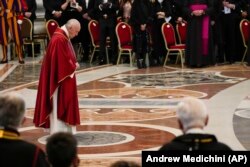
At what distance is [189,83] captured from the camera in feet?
44.5

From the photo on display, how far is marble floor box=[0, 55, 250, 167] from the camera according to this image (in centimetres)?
842

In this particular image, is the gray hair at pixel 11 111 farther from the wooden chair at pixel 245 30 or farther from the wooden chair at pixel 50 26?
the wooden chair at pixel 50 26

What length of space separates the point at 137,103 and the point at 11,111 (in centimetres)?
699

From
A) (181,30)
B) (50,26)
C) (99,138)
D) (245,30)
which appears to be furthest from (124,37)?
(99,138)

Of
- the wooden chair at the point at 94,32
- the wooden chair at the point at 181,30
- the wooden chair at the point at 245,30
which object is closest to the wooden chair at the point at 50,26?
the wooden chair at the point at 94,32

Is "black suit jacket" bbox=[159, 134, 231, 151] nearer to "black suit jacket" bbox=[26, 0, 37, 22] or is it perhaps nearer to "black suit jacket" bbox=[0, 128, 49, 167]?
"black suit jacket" bbox=[0, 128, 49, 167]

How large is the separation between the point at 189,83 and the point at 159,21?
3988mm

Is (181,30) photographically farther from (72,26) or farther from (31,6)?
(72,26)

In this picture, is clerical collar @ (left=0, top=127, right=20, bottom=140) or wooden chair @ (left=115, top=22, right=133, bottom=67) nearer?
clerical collar @ (left=0, top=127, right=20, bottom=140)

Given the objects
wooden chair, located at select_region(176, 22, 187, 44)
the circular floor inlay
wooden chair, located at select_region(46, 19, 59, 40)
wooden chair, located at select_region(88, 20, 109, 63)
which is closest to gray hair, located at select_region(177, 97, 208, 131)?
the circular floor inlay

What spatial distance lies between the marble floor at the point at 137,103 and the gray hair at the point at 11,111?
3.01 m

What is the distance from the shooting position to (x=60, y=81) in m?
8.45

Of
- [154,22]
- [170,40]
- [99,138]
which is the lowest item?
[99,138]

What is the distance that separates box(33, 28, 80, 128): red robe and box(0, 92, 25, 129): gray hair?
13.0 ft
